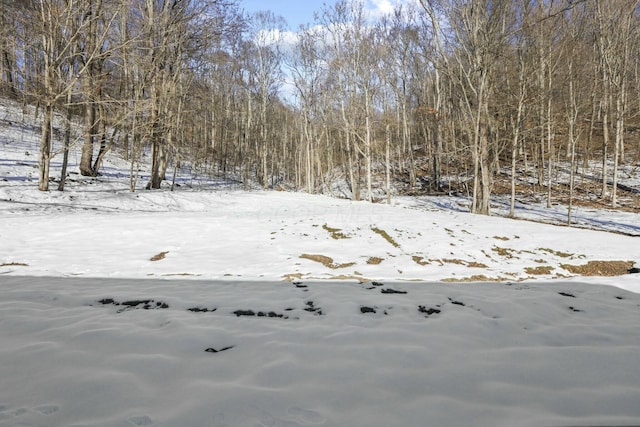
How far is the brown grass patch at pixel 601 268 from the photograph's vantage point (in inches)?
262

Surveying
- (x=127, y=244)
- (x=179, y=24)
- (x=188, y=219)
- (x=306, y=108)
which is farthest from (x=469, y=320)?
(x=306, y=108)

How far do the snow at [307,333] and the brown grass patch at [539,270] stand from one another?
64 mm

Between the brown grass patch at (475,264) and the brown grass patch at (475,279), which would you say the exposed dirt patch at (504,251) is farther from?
the brown grass patch at (475,279)

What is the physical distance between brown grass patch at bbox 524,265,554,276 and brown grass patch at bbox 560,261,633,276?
0.41 m

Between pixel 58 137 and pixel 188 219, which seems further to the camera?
pixel 58 137

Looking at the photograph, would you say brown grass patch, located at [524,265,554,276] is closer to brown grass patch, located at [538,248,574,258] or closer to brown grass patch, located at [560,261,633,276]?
brown grass patch, located at [560,261,633,276]

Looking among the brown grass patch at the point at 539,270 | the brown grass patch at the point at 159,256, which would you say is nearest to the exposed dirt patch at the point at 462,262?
the brown grass patch at the point at 539,270

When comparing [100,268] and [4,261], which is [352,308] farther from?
[4,261]

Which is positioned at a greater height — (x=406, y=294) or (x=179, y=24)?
(x=179, y=24)

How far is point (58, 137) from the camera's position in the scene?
20031 mm

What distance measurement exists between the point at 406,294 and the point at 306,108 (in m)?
23.7

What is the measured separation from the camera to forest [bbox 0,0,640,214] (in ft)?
41.8

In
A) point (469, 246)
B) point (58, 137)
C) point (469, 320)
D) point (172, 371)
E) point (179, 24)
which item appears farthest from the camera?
point (58, 137)

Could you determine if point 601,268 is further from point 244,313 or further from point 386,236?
point 244,313
